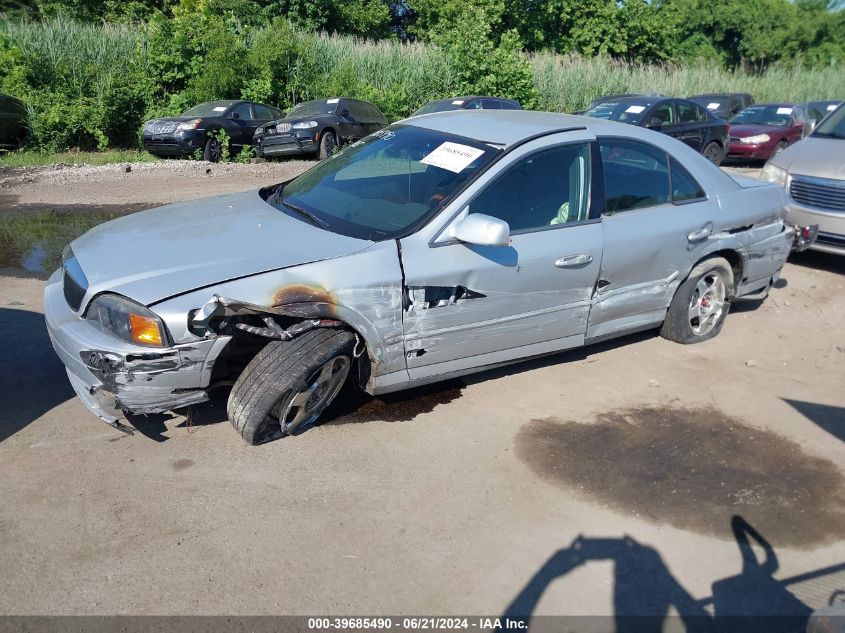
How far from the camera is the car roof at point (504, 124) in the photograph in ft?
15.8

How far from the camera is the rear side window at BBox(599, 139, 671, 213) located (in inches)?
199

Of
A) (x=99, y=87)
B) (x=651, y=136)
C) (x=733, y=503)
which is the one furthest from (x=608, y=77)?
(x=733, y=503)

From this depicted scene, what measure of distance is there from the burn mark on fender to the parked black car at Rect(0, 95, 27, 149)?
15543 mm

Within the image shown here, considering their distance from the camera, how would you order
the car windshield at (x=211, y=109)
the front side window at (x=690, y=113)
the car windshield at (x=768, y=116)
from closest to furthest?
the front side window at (x=690, y=113), the car windshield at (x=211, y=109), the car windshield at (x=768, y=116)

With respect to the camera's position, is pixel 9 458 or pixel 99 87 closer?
pixel 9 458

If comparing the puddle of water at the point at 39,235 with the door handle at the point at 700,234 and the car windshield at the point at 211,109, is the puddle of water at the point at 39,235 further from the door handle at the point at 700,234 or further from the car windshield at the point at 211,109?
the car windshield at the point at 211,109

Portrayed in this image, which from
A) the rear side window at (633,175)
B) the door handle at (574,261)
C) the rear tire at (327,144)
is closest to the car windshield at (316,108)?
the rear tire at (327,144)

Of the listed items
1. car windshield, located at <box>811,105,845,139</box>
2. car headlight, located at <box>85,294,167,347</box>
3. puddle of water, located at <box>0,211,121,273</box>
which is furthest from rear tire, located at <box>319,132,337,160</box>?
car headlight, located at <box>85,294,167,347</box>

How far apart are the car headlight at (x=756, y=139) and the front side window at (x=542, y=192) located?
13675mm

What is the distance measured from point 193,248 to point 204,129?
12.9m

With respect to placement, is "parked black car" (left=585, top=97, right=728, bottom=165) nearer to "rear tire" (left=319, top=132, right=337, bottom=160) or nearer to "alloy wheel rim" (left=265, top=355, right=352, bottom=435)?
"rear tire" (left=319, top=132, right=337, bottom=160)

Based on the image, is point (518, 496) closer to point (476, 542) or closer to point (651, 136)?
point (476, 542)

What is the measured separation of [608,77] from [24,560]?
26.0 metres

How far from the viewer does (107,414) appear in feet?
12.9
